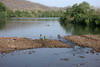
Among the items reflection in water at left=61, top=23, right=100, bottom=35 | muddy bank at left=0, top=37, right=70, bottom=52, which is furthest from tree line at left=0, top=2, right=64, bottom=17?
muddy bank at left=0, top=37, right=70, bottom=52

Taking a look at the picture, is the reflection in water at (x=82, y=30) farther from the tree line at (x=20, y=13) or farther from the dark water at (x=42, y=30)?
the tree line at (x=20, y=13)

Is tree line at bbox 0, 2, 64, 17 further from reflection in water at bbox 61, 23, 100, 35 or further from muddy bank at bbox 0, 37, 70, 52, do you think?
muddy bank at bbox 0, 37, 70, 52

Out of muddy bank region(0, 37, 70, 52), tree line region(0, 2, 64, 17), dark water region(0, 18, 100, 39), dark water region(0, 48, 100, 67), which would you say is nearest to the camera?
dark water region(0, 48, 100, 67)

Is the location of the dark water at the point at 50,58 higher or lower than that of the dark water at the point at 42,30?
lower

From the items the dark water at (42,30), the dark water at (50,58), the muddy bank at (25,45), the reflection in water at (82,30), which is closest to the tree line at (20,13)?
the dark water at (42,30)

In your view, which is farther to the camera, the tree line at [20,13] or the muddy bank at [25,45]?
the tree line at [20,13]

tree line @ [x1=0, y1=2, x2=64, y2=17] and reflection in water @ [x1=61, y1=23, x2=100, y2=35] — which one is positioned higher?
tree line @ [x1=0, y1=2, x2=64, y2=17]

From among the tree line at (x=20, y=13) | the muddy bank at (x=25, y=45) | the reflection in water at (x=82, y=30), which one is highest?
the tree line at (x=20, y=13)

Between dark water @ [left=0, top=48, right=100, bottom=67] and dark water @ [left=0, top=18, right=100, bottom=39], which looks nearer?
dark water @ [left=0, top=48, right=100, bottom=67]

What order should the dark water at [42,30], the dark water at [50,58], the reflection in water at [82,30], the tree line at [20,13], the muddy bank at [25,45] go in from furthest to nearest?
the tree line at [20,13] → the reflection in water at [82,30] → the dark water at [42,30] → the muddy bank at [25,45] → the dark water at [50,58]

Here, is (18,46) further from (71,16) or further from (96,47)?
(71,16)

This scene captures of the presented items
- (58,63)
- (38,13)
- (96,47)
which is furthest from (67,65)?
(38,13)

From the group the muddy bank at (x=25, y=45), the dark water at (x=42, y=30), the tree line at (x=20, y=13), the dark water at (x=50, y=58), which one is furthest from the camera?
the tree line at (x=20, y=13)

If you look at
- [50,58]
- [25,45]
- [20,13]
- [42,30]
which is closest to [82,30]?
[42,30]
